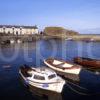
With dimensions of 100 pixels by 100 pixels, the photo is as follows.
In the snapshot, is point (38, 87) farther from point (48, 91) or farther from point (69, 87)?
point (69, 87)

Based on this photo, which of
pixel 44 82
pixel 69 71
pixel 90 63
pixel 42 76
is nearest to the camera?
pixel 44 82

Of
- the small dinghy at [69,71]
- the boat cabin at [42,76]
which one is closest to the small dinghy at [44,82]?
the boat cabin at [42,76]

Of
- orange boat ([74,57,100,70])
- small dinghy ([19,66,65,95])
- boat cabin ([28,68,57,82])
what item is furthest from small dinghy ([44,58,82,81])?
small dinghy ([19,66,65,95])

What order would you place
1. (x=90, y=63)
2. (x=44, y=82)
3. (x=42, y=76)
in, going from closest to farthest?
(x=44, y=82), (x=42, y=76), (x=90, y=63)

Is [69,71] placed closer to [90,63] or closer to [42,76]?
[90,63]

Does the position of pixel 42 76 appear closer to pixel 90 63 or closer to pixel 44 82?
pixel 44 82

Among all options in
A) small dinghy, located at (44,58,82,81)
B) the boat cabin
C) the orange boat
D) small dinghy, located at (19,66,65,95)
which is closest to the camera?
small dinghy, located at (19,66,65,95)

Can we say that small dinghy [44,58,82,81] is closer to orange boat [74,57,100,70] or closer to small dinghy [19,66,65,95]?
orange boat [74,57,100,70]

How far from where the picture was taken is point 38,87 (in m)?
34.2

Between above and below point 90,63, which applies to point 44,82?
above

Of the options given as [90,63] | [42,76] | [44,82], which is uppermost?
[42,76]

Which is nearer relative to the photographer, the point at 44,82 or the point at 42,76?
the point at 44,82

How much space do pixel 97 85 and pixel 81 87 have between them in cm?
307

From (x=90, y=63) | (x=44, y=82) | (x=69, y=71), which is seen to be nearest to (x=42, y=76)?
(x=44, y=82)
